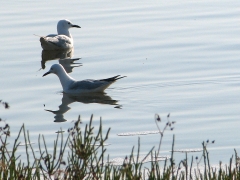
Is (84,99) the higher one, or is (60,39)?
(60,39)

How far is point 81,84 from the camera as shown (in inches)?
465

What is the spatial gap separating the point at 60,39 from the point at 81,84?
4.71 m

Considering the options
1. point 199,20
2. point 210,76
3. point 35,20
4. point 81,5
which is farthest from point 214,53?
point 81,5

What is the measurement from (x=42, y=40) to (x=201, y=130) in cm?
699

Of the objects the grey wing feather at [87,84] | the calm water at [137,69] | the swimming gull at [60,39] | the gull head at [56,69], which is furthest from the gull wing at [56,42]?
the grey wing feather at [87,84]

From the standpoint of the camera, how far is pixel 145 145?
27.9ft

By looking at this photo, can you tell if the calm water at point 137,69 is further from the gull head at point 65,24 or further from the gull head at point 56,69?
the gull head at point 65,24

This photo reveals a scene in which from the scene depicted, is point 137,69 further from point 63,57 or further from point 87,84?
point 63,57

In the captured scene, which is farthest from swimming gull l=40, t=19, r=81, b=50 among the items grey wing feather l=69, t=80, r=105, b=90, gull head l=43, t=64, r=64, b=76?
grey wing feather l=69, t=80, r=105, b=90

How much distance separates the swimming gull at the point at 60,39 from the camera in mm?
15546

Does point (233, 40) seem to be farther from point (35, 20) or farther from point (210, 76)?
point (35, 20)

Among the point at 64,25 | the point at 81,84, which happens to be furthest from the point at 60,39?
the point at 81,84

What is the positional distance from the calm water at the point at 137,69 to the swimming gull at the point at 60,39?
26 centimetres

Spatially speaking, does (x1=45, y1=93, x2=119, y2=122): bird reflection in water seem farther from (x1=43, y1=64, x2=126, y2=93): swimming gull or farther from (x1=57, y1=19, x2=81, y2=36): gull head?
(x1=57, y1=19, x2=81, y2=36): gull head
